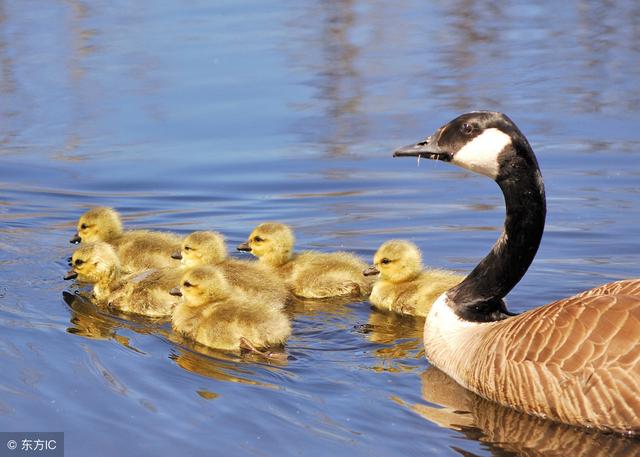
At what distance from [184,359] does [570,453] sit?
2.44 m

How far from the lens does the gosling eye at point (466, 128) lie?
6910mm

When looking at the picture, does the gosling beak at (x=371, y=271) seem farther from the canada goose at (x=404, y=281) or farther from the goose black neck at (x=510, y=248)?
the goose black neck at (x=510, y=248)

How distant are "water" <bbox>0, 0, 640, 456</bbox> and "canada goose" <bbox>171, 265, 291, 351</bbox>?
130 mm

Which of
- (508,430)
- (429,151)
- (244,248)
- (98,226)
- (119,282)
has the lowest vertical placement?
(508,430)

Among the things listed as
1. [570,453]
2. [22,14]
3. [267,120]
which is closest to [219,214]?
[267,120]

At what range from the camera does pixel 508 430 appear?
20.5ft

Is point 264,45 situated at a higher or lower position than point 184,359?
higher

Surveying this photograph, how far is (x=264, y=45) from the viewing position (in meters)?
15.0

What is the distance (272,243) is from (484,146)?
234 centimetres

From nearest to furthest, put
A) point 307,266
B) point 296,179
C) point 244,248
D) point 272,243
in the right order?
point 307,266 < point 272,243 < point 244,248 < point 296,179

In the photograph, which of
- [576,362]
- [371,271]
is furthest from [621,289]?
[371,271]

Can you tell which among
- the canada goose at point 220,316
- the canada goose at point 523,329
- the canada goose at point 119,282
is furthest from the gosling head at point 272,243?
the canada goose at point 523,329

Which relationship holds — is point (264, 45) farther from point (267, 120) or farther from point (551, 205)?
point (551, 205)

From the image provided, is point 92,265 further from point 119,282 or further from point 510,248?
point 510,248
